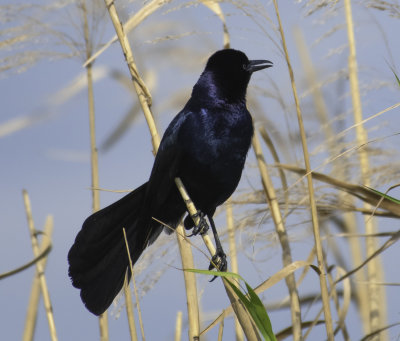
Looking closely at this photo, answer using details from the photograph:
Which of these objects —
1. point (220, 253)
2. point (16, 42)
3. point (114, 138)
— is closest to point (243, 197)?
point (220, 253)

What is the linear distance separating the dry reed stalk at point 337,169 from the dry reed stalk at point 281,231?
0.25m

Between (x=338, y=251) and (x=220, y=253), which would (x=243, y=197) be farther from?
(x=338, y=251)

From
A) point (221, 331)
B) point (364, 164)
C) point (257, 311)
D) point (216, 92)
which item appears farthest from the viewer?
point (364, 164)

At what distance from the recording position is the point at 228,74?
7.68ft

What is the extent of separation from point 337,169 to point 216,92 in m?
0.61

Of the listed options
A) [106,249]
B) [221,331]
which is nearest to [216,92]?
[106,249]

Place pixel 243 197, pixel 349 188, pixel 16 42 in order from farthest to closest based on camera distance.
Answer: pixel 16 42, pixel 243 197, pixel 349 188

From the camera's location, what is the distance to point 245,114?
88.4 inches

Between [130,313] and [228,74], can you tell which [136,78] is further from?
[130,313]

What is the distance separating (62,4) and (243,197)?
1209 millimetres

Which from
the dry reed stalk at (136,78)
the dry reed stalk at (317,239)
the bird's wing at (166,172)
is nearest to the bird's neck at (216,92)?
the bird's wing at (166,172)

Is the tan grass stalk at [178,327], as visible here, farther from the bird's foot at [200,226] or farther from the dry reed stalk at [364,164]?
the dry reed stalk at [364,164]

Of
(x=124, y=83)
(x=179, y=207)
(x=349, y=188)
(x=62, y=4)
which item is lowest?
(x=349, y=188)

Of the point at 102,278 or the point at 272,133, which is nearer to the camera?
the point at 102,278
